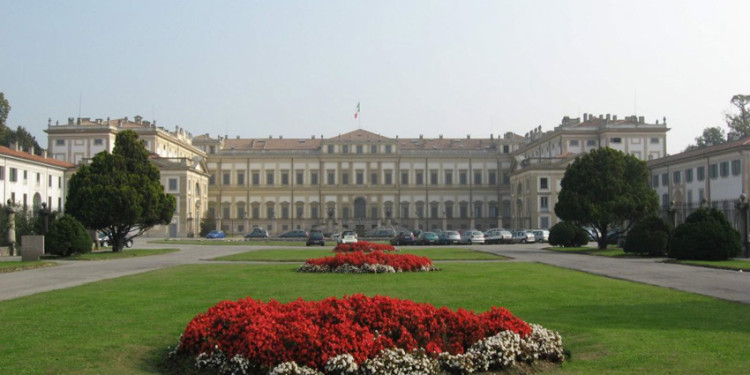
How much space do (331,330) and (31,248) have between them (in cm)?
2615

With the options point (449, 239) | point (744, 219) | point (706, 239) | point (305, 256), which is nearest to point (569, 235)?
point (449, 239)

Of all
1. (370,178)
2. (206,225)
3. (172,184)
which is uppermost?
(370,178)

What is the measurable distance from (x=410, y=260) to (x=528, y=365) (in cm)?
1610

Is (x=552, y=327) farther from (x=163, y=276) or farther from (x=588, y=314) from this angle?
(x=163, y=276)

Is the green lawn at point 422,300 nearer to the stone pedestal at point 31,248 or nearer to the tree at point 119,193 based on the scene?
the stone pedestal at point 31,248

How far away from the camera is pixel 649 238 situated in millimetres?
34281

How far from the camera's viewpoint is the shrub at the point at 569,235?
46375 millimetres

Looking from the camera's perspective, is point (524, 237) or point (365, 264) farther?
point (524, 237)

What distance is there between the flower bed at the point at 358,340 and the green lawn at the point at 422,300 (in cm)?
63

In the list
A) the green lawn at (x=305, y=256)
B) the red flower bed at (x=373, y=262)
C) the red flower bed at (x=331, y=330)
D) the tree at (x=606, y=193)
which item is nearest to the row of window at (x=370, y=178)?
the tree at (x=606, y=193)

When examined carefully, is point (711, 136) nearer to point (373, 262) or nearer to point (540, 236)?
point (540, 236)

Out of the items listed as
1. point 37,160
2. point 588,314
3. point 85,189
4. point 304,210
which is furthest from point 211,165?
point 588,314

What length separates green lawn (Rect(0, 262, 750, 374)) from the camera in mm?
8641

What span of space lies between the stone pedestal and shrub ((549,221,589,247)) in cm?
3025
